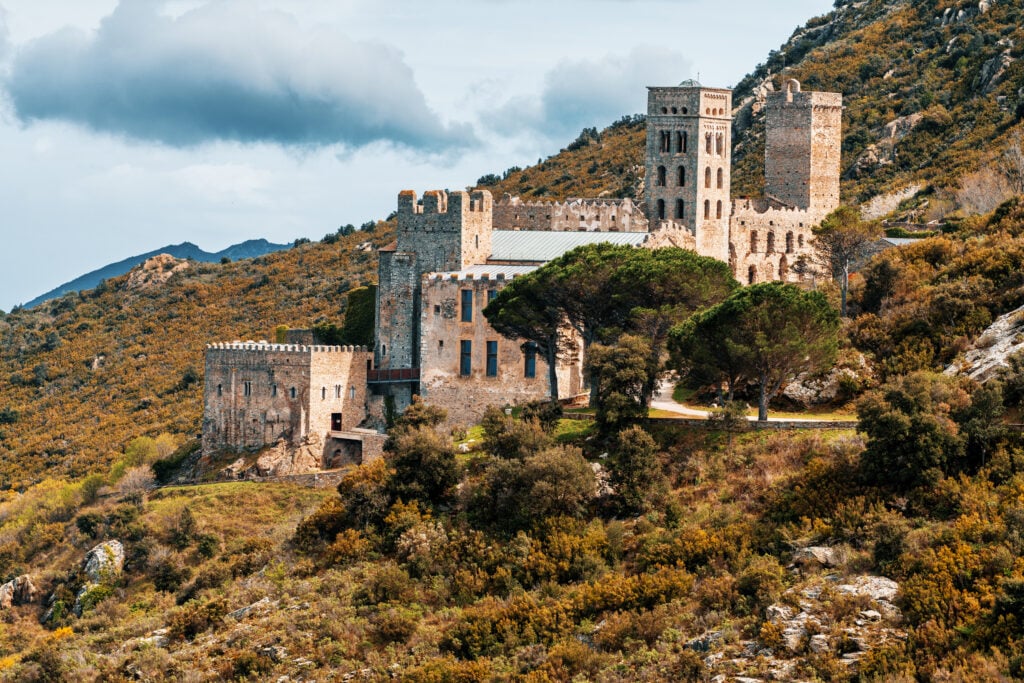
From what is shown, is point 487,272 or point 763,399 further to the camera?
point 487,272

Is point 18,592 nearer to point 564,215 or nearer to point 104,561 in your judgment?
point 104,561

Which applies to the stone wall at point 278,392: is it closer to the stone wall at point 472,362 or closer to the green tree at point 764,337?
the stone wall at point 472,362

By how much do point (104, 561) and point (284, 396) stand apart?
1009cm

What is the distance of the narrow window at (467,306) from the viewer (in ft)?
185

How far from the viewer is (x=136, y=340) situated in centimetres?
9312

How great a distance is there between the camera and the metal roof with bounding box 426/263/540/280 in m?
56.6

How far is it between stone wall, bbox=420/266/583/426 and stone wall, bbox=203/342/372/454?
151 inches

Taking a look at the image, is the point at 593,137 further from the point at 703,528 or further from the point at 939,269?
the point at 703,528

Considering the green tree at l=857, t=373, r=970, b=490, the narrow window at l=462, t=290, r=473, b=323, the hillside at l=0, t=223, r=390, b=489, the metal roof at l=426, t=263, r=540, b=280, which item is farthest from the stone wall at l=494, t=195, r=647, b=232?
the green tree at l=857, t=373, r=970, b=490

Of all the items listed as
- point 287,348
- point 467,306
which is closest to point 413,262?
point 467,306

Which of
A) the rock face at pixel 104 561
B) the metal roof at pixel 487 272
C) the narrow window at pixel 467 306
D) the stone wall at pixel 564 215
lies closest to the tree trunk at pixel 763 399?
the metal roof at pixel 487 272

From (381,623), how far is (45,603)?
19.4 metres

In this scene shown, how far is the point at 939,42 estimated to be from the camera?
9781cm

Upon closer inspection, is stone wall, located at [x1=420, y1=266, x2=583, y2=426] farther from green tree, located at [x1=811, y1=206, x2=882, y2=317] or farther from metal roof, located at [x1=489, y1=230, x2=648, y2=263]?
green tree, located at [x1=811, y1=206, x2=882, y2=317]
